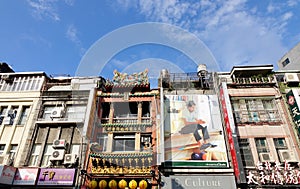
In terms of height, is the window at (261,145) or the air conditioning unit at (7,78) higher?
the air conditioning unit at (7,78)

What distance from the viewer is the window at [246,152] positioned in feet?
51.9

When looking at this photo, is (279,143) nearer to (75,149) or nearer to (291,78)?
(291,78)

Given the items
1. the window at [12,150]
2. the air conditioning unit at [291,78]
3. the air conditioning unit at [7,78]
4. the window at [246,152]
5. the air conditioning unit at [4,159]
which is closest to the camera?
the window at [246,152]

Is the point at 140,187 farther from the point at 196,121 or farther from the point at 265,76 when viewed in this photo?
the point at 265,76

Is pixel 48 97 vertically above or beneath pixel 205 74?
beneath

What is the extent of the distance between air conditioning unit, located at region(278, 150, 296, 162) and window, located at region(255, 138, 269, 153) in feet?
3.40

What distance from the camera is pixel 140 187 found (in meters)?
14.9

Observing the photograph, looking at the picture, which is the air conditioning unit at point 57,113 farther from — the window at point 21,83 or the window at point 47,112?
the window at point 21,83

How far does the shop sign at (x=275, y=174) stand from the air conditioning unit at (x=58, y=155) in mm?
14353

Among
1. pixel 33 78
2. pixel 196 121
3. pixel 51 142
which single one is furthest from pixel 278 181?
pixel 33 78

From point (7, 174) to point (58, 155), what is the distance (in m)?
3.48

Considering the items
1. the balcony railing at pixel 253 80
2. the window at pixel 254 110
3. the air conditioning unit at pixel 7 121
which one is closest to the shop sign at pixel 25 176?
the air conditioning unit at pixel 7 121

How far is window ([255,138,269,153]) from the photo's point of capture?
16500mm

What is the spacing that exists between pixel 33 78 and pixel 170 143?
51.0 ft
